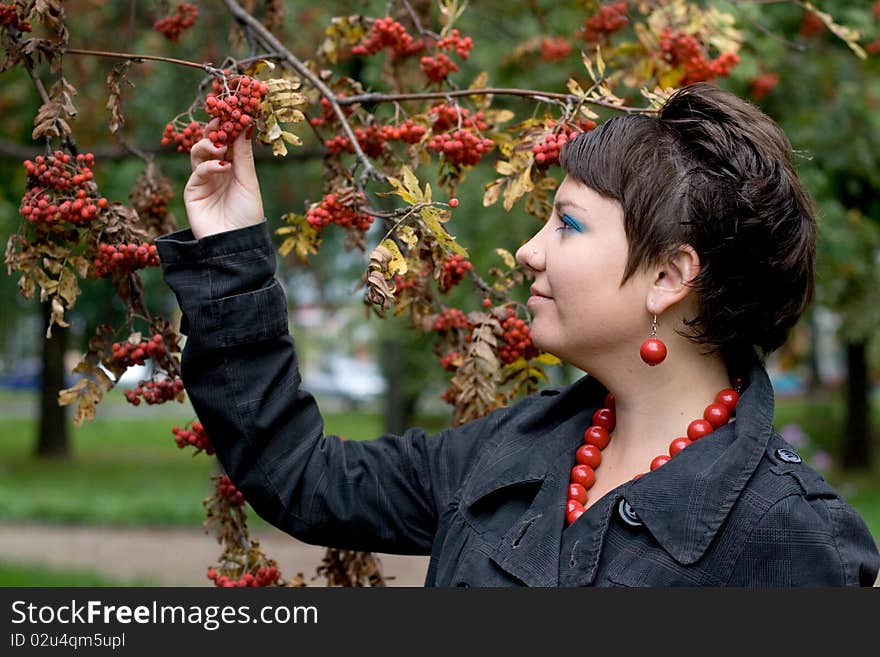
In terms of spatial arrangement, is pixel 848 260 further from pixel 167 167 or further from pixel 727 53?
pixel 167 167

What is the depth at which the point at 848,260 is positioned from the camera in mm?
5988

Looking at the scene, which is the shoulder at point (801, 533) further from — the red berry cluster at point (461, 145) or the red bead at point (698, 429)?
the red berry cluster at point (461, 145)

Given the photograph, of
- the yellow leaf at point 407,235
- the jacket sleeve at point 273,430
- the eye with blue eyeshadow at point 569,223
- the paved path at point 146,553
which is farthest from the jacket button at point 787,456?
the paved path at point 146,553

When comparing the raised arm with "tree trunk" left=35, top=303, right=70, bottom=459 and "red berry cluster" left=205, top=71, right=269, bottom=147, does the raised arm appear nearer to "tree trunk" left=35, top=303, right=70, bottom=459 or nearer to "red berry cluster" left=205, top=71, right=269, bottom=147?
"red berry cluster" left=205, top=71, right=269, bottom=147

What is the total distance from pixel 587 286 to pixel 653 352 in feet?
0.49

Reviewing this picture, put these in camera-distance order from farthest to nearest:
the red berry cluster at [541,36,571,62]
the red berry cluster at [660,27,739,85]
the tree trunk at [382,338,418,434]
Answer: the tree trunk at [382,338,418,434]
the red berry cluster at [541,36,571,62]
the red berry cluster at [660,27,739,85]

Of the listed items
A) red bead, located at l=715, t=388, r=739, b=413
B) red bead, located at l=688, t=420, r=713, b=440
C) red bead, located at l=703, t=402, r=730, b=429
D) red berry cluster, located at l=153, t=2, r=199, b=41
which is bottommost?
red bead, located at l=688, t=420, r=713, b=440

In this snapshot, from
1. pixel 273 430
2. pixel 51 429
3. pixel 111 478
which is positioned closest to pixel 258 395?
pixel 273 430

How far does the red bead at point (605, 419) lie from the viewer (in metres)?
1.90

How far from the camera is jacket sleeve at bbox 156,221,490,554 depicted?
1778 mm

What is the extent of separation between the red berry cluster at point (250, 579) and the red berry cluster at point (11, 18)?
1.13m

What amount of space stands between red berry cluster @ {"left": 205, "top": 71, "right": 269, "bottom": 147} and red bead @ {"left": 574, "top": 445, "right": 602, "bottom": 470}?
0.80m

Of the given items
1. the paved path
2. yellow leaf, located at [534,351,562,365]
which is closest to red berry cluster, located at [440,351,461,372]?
yellow leaf, located at [534,351,562,365]

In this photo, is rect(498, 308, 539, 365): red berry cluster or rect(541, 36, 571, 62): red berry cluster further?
rect(541, 36, 571, 62): red berry cluster
